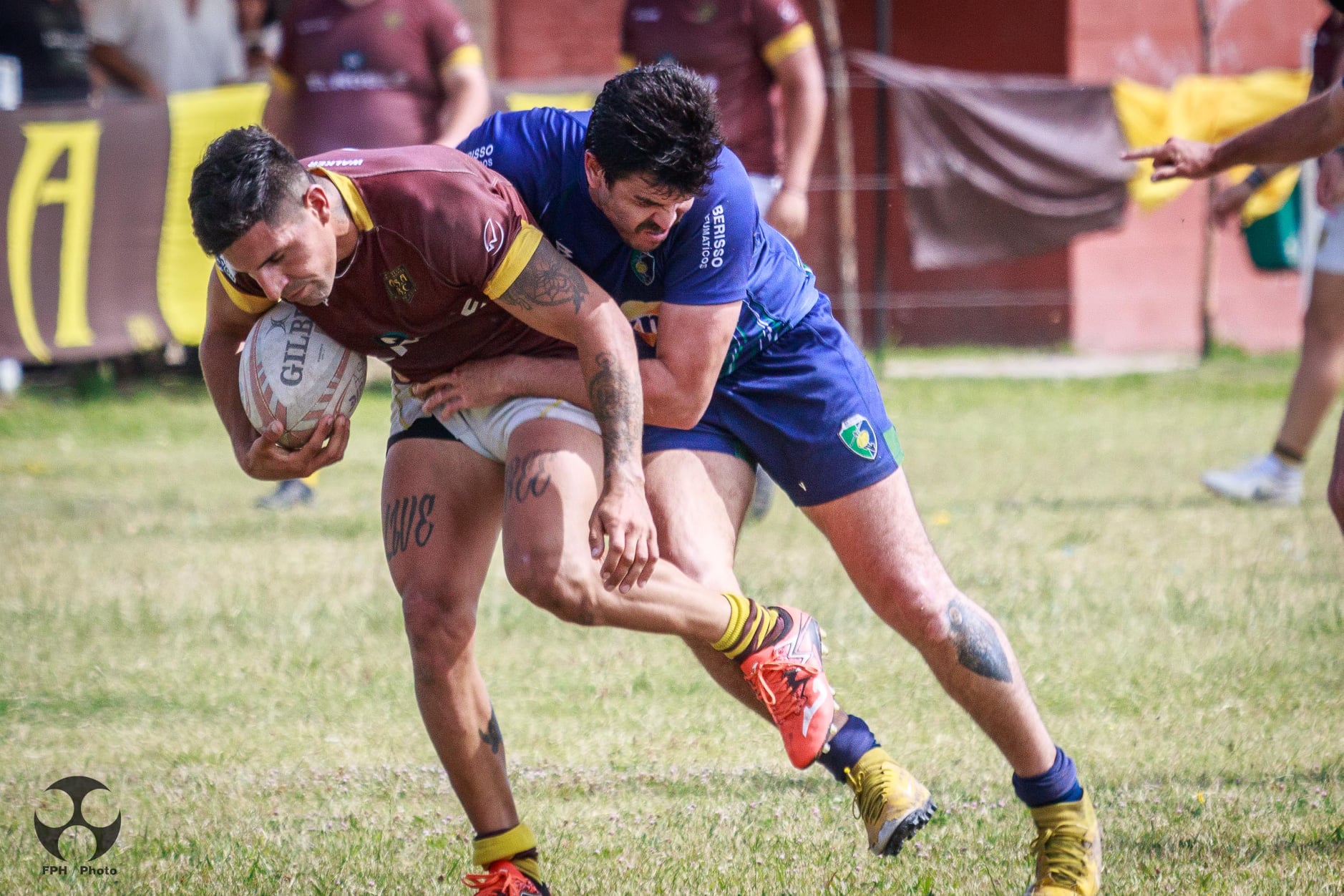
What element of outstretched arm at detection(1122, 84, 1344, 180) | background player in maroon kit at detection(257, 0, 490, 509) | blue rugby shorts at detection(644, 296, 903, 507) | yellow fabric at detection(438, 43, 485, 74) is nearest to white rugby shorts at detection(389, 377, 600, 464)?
blue rugby shorts at detection(644, 296, 903, 507)

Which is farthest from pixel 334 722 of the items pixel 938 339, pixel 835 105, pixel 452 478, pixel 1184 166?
pixel 938 339

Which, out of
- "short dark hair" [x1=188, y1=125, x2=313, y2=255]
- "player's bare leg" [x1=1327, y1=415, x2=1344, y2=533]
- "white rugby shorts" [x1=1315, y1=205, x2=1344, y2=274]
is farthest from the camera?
"white rugby shorts" [x1=1315, y1=205, x2=1344, y2=274]

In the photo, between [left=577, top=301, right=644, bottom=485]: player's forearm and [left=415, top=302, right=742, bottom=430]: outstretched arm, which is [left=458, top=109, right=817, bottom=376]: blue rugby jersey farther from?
[left=577, top=301, right=644, bottom=485]: player's forearm

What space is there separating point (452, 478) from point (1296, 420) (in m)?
4.98

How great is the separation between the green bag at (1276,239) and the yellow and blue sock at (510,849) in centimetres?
1038

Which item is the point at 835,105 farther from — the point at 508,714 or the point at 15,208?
the point at 508,714

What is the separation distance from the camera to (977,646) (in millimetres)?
3416

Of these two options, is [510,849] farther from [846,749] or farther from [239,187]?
[239,187]

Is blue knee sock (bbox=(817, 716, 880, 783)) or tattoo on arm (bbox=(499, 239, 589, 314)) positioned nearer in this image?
tattoo on arm (bbox=(499, 239, 589, 314))

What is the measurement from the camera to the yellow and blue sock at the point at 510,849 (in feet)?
11.0

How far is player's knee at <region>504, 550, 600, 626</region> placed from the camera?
322cm

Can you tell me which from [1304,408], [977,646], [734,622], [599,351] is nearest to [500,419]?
[599,351]

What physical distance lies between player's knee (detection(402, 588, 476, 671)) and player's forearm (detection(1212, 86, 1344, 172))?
7.18 feet

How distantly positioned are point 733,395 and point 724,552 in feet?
1.23
